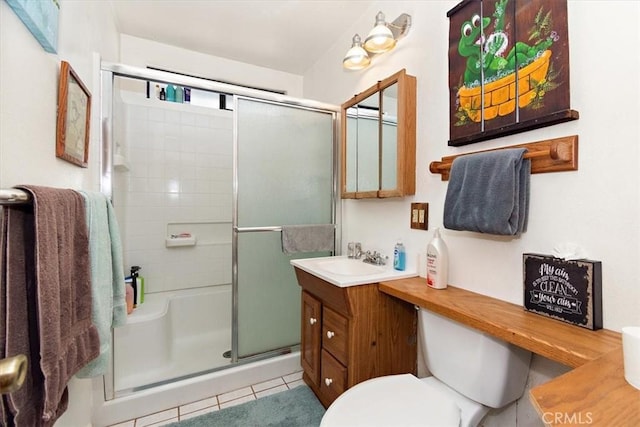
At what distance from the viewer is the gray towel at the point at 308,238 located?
1.98 m

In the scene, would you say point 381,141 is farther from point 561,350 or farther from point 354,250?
point 561,350

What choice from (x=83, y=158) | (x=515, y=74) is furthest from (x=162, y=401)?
(x=515, y=74)

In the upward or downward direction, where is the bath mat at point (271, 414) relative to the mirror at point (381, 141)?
downward

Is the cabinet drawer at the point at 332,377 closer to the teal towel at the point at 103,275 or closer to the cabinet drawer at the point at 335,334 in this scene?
the cabinet drawer at the point at 335,334

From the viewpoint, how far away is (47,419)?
2.35ft

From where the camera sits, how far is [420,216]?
4.95ft

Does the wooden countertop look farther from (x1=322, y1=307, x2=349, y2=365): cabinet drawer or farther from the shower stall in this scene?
the shower stall

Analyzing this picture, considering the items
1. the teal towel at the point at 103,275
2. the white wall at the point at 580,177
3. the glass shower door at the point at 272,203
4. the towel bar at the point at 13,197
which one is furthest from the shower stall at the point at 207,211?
the towel bar at the point at 13,197

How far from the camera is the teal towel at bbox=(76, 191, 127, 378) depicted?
39.5 inches

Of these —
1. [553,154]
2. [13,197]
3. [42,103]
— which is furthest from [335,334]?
[42,103]

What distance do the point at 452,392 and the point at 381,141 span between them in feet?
4.29

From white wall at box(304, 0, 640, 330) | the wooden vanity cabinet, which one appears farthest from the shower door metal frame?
white wall at box(304, 0, 640, 330)

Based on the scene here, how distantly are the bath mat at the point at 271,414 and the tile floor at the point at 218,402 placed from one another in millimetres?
49

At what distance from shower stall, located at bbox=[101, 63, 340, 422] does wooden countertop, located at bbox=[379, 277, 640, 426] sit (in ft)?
3.19
